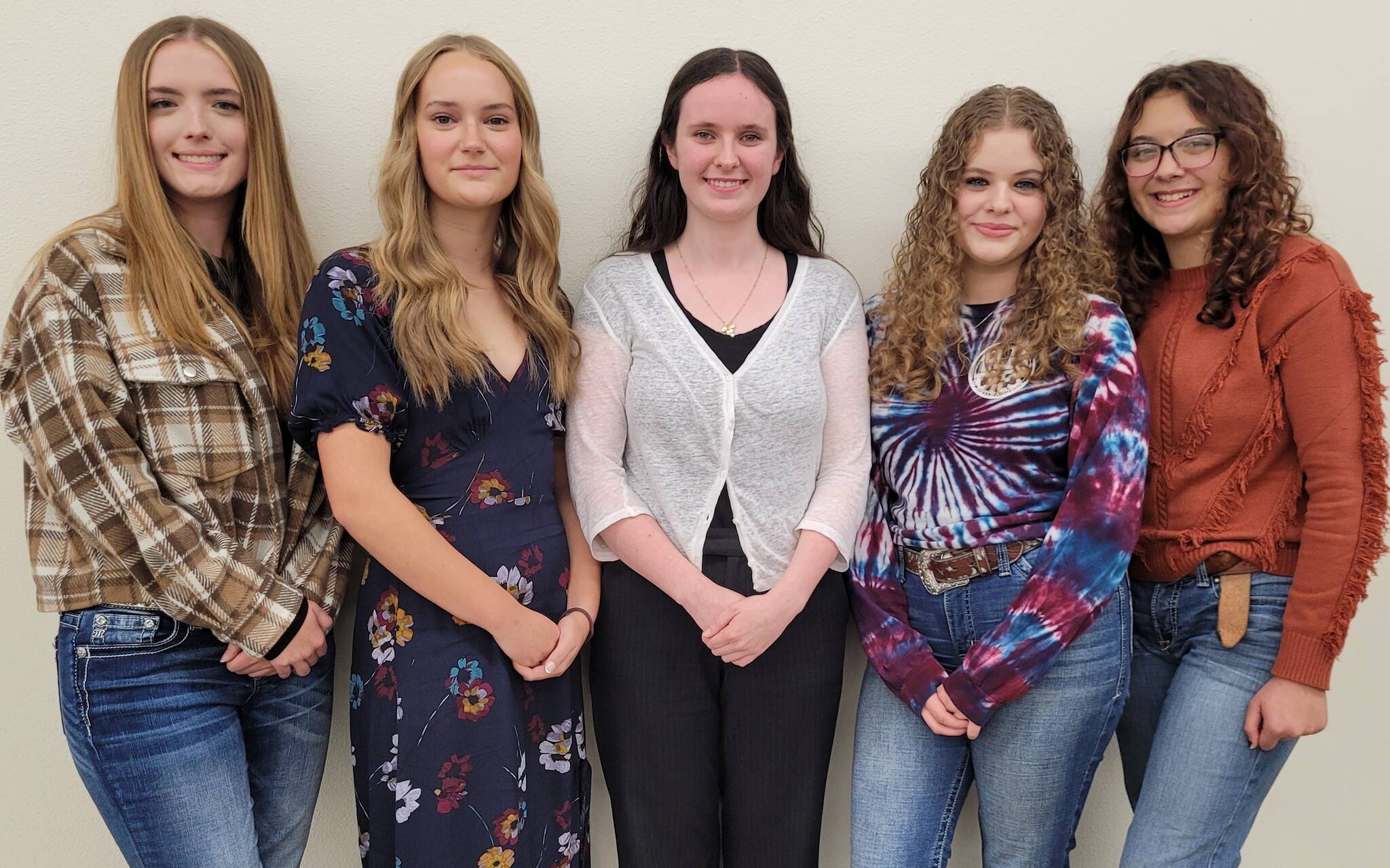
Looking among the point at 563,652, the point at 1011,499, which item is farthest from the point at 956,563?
the point at 563,652

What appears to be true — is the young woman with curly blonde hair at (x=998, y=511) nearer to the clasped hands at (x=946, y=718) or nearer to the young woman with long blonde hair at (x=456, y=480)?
the clasped hands at (x=946, y=718)

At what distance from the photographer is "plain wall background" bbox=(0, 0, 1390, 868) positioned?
1.88 metres

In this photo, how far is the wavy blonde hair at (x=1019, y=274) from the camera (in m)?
1.67

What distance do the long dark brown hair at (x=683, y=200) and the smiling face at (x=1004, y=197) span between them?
0.34 meters

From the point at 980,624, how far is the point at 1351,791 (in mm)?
1437

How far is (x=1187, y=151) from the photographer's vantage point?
1721 millimetres

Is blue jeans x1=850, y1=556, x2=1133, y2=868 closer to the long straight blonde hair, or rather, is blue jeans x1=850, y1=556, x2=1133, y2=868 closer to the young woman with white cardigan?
the young woman with white cardigan

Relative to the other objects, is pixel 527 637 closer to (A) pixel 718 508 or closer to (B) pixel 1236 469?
(A) pixel 718 508

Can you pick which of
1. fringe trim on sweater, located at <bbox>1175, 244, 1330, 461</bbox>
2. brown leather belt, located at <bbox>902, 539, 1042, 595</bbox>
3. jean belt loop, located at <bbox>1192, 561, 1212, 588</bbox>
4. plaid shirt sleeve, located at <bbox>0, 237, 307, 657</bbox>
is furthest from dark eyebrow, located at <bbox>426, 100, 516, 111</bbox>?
jean belt loop, located at <bbox>1192, 561, 1212, 588</bbox>

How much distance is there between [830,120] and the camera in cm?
206

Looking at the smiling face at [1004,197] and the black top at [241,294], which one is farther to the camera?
the smiling face at [1004,197]

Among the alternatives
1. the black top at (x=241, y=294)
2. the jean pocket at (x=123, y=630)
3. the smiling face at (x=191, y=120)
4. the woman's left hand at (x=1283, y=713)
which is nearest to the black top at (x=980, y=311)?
the woman's left hand at (x=1283, y=713)

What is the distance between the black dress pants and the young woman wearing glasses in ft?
2.03

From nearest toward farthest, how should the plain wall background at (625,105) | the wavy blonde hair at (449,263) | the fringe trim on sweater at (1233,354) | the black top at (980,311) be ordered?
the wavy blonde hair at (449,263), the fringe trim on sweater at (1233,354), the black top at (980,311), the plain wall background at (625,105)
